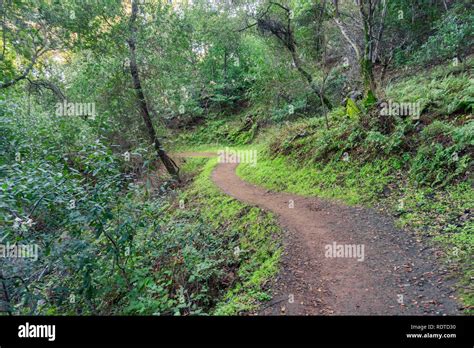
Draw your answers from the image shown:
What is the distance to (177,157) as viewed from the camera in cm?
1952

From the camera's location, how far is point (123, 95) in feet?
42.3

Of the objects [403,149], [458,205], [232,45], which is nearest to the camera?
[458,205]

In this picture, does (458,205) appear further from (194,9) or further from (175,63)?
(194,9)

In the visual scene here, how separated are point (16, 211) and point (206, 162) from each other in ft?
50.0

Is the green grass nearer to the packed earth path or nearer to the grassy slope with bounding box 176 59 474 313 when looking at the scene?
A: the grassy slope with bounding box 176 59 474 313

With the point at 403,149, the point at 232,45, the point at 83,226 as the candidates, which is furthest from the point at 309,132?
the point at 232,45

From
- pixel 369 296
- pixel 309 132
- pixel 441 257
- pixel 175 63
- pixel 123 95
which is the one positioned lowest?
pixel 369 296
